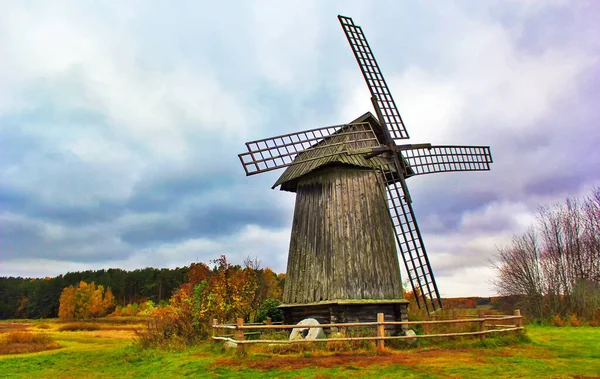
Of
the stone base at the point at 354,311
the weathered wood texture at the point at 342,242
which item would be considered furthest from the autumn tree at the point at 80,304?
the stone base at the point at 354,311

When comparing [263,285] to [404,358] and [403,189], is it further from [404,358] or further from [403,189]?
[404,358]

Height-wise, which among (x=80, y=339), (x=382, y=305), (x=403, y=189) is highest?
(x=403, y=189)

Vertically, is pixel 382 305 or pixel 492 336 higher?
pixel 382 305

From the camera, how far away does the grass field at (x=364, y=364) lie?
32.5 ft

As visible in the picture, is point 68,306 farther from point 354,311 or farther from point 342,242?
point 354,311

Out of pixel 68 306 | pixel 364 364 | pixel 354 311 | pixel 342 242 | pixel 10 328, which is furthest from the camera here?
pixel 68 306

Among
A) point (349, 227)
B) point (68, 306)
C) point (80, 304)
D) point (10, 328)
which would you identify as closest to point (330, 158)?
point (349, 227)

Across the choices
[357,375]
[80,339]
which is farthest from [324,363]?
[80,339]

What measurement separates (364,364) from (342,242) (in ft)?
18.2

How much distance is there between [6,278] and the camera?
300 ft

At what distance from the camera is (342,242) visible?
1580 centimetres

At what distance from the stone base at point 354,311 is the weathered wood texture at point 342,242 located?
0.28 m

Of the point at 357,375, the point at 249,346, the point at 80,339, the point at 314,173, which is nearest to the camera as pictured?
the point at 357,375

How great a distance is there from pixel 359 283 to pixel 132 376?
7.58 m
